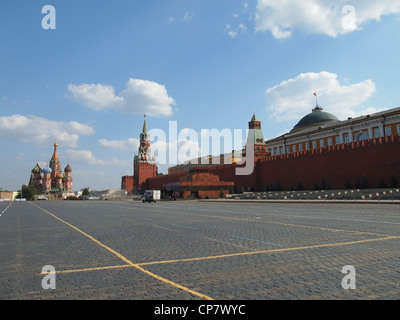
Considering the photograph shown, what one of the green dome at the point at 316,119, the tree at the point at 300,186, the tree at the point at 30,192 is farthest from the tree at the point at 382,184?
the tree at the point at 30,192

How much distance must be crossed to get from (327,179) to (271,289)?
36937 millimetres

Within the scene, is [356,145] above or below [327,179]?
above

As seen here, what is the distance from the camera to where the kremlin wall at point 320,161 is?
1301 inches

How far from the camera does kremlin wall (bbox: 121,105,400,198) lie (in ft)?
108

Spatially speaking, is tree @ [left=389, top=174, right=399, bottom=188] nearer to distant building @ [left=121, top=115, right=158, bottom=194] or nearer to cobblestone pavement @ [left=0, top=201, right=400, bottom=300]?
cobblestone pavement @ [left=0, top=201, right=400, bottom=300]

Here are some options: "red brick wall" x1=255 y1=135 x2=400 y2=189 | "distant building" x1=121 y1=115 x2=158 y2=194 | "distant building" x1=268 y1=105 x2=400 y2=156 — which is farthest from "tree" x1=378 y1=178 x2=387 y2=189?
"distant building" x1=121 y1=115 x2=158 y2=194

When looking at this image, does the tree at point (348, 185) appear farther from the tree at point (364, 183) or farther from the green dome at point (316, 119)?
the green dome at point (316, 119)

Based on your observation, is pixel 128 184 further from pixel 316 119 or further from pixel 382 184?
pixel 382 184

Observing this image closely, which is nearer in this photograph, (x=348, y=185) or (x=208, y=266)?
(x=208, y=266)

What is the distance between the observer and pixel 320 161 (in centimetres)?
3941

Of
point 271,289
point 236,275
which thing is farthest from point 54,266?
point 271,289

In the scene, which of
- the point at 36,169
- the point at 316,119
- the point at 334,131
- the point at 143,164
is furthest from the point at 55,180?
the point at 334,131
